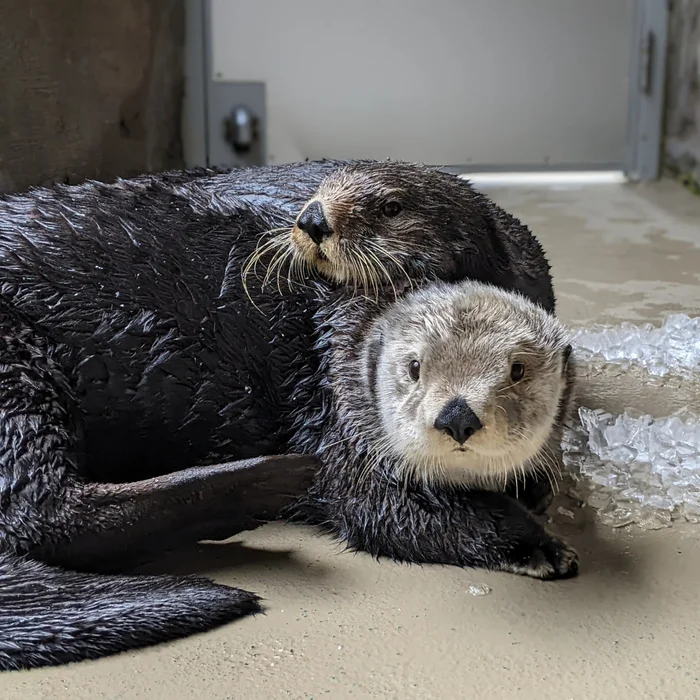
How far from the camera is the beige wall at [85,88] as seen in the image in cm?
343

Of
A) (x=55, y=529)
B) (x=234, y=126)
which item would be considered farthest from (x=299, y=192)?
(x=234, y=126)

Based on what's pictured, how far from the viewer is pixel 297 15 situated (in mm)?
6098

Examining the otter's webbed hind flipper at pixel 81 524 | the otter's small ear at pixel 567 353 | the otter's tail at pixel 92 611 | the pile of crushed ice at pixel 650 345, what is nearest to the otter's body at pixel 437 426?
the otter's small ear at pixel 567 353

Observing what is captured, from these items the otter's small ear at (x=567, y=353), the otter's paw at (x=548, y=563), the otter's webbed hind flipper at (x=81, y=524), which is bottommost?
the otter's paw at (x=548, y=563)

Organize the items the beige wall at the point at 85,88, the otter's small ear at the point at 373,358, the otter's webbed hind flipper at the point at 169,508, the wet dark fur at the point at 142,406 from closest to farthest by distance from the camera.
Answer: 1. the wet dark fur at the point at 142,406
2. the otter's webbed hind flipper at the point at 169,508
3. the otter's small ear at the point at 373,358
4. the beige wall at the point at 85,88

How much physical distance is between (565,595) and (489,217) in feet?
3.26

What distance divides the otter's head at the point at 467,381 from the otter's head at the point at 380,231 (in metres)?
0.08

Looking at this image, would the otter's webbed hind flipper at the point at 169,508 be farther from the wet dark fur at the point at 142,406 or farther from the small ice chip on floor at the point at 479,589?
→ the small ice chip on floor at the point at 479,589

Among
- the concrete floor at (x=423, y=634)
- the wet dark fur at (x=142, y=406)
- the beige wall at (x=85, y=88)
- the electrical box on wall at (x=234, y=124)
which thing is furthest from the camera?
the electrical box on wall at (x=234, y=124)

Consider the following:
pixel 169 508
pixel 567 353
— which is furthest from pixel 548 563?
pixel 169 508

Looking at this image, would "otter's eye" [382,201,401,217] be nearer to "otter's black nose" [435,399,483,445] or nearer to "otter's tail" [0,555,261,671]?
"otter's black nose" [435,399,483,445]

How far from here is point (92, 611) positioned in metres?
1.48

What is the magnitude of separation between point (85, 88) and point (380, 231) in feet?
8.66

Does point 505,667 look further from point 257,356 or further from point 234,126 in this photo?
point 234,126
